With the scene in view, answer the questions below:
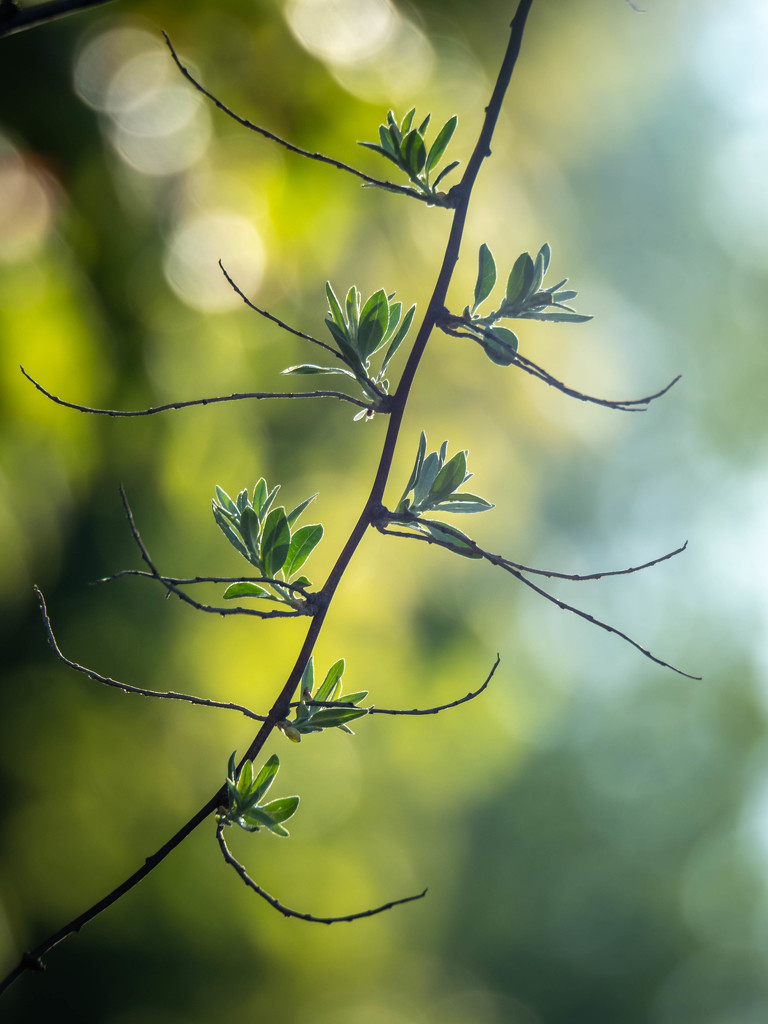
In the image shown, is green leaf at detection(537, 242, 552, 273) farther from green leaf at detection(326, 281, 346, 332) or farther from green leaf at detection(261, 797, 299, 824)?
green leaf at detection(261, 797, 299, 824)

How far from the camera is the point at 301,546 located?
2.30 feet

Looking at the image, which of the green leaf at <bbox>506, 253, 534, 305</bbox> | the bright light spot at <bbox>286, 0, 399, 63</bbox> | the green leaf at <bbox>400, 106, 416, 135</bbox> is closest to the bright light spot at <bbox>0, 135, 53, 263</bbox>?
the bright light spot at <bbox>286, 0, 399, 63</bbox>

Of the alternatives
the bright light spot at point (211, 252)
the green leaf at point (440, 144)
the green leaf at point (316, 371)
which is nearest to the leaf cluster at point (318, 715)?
the green leaf at point (316, 371)

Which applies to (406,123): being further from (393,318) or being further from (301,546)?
(301,546)

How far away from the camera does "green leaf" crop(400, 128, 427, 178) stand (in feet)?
2.10

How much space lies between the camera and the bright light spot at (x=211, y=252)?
3055 millimetres

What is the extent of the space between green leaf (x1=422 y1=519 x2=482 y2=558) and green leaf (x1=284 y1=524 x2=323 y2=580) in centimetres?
12

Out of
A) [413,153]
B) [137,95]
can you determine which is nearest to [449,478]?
[413,153]

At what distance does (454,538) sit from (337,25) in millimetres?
3166

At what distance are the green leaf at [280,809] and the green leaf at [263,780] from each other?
1 cm

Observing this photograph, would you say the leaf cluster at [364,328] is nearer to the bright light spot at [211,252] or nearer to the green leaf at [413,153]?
the green leaf at [413,153]

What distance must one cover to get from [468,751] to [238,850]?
4.17 feet

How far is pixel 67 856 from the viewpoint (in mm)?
3059

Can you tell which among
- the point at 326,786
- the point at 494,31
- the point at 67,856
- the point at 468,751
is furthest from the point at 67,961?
the point at 494,31
